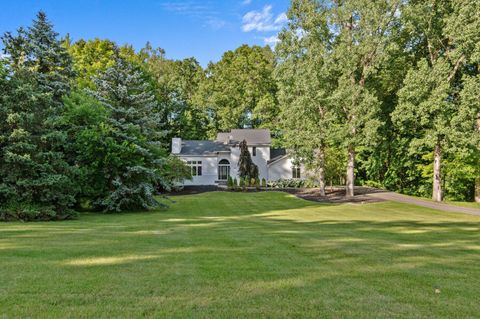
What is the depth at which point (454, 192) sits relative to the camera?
91.6ft

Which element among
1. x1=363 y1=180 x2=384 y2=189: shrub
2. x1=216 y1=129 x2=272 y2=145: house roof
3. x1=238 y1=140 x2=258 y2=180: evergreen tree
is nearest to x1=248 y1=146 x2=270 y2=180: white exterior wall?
x1=216 y1=129 x2=272 y2=145: house roof

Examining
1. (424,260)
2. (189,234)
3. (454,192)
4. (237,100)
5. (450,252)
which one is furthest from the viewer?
(237,100)

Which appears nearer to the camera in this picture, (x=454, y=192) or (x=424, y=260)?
(x=424, y=260)

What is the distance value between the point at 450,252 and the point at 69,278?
6.74 meters

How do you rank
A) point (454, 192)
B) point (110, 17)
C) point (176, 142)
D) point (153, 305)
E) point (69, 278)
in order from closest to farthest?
point (153, 305), point (69, 278), point (110, 17), point (454, 192), point (176, 142)

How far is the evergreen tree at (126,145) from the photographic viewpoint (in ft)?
54.7

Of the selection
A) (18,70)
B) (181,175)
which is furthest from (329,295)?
(181,175)

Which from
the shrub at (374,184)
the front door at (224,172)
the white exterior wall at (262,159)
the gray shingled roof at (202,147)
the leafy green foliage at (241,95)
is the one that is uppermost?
the leafy green foliage at (241,95)

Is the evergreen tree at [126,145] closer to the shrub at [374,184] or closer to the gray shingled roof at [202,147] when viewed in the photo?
the gray shingled roof at [202,147]

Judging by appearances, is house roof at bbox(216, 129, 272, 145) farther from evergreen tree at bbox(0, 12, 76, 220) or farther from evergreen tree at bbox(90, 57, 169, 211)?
evergreen tree at bbox(0, 12, 76, 220)

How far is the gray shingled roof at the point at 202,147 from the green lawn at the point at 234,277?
1198 inches

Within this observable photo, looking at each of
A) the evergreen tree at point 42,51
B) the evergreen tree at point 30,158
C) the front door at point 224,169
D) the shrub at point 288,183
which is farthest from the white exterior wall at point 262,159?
the evergreen tree at point 30,158

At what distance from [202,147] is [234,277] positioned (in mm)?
34964

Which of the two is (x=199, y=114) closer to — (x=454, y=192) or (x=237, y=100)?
(x=237, y=100)
